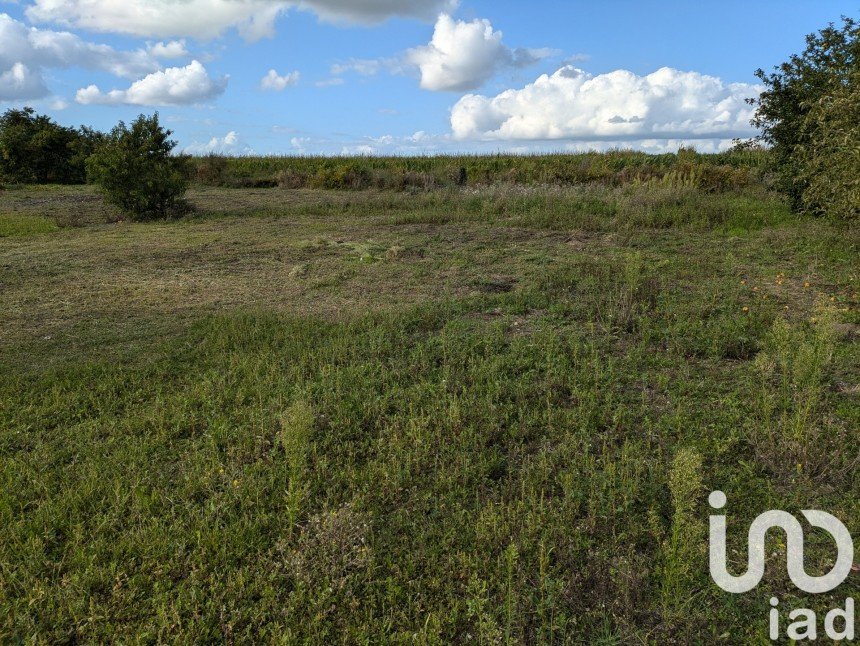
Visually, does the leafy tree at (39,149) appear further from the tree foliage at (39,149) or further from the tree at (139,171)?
the tree at (139,171)

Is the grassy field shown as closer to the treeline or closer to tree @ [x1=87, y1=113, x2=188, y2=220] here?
tree @ [x1=87, y1=113, x2=188, y2=220]

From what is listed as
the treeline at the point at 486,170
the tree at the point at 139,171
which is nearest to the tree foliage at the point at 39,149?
the treeline at the point at 486,170

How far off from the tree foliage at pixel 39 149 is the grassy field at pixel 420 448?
20.5 meters

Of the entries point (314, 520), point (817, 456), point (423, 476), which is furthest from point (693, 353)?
point (314, 520)

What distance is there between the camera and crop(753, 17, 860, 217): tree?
7672mm

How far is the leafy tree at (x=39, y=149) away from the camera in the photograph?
81.4ft

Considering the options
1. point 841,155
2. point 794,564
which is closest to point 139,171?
point 841,155

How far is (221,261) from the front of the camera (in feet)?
34.2

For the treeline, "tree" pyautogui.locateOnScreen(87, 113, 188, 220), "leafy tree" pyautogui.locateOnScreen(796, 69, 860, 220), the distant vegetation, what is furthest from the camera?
the treeline

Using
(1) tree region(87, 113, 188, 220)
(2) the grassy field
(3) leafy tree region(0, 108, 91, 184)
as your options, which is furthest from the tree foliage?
(2) the grassy field

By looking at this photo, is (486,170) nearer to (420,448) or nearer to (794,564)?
(420,448)

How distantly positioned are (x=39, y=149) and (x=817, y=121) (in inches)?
1095

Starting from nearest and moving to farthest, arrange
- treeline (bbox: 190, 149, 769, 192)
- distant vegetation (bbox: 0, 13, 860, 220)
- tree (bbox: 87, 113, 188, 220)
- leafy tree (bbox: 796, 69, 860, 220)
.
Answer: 1. leafy tree (bbox: 796, 69, 860, 220)
2. distant vegetation (bbox: 0, 13, 860, 220)
3. tree (bbox: 87, 113, 188, 220)
4. treeline (bbox: 190, 149, 769, 192)

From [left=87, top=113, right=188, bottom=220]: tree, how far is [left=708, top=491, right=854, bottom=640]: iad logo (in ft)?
51.4
